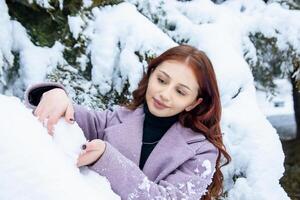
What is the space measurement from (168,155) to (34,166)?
2.24 ft

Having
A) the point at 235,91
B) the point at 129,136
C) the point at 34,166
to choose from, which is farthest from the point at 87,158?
the point at 235,91

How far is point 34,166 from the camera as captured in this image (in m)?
1.12

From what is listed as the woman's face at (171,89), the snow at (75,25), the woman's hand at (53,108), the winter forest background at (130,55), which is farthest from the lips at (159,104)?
the snow at (75,25)

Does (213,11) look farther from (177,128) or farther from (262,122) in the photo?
(177,128)

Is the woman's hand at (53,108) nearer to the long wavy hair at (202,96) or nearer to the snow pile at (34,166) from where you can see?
the snow pile at (34,166)

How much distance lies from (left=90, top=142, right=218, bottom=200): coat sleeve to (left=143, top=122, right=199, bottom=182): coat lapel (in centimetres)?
2

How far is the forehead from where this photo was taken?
1733 millimetres

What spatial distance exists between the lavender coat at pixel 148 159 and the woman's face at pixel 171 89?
85mm

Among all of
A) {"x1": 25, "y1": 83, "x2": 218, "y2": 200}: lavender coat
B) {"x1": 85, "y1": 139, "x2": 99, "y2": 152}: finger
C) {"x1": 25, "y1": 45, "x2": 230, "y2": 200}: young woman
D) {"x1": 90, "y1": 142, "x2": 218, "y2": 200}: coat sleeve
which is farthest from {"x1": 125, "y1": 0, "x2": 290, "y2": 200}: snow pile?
{"x1": 85, "y1": 139, "x2": 99, "y2": 152}: finger

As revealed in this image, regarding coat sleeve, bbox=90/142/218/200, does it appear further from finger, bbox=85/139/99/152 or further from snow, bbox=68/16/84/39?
snow, bbox=68/16/84/39

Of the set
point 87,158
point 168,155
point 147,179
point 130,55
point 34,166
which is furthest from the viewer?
point 130,55

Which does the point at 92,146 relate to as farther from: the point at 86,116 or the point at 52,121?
the point at 86,116

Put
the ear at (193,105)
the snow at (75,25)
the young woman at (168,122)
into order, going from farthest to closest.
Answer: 1. the snow at (75,25)
2. the ear at (193,105)
3. the young woman at (168,122)

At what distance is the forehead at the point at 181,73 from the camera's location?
1.73 m
